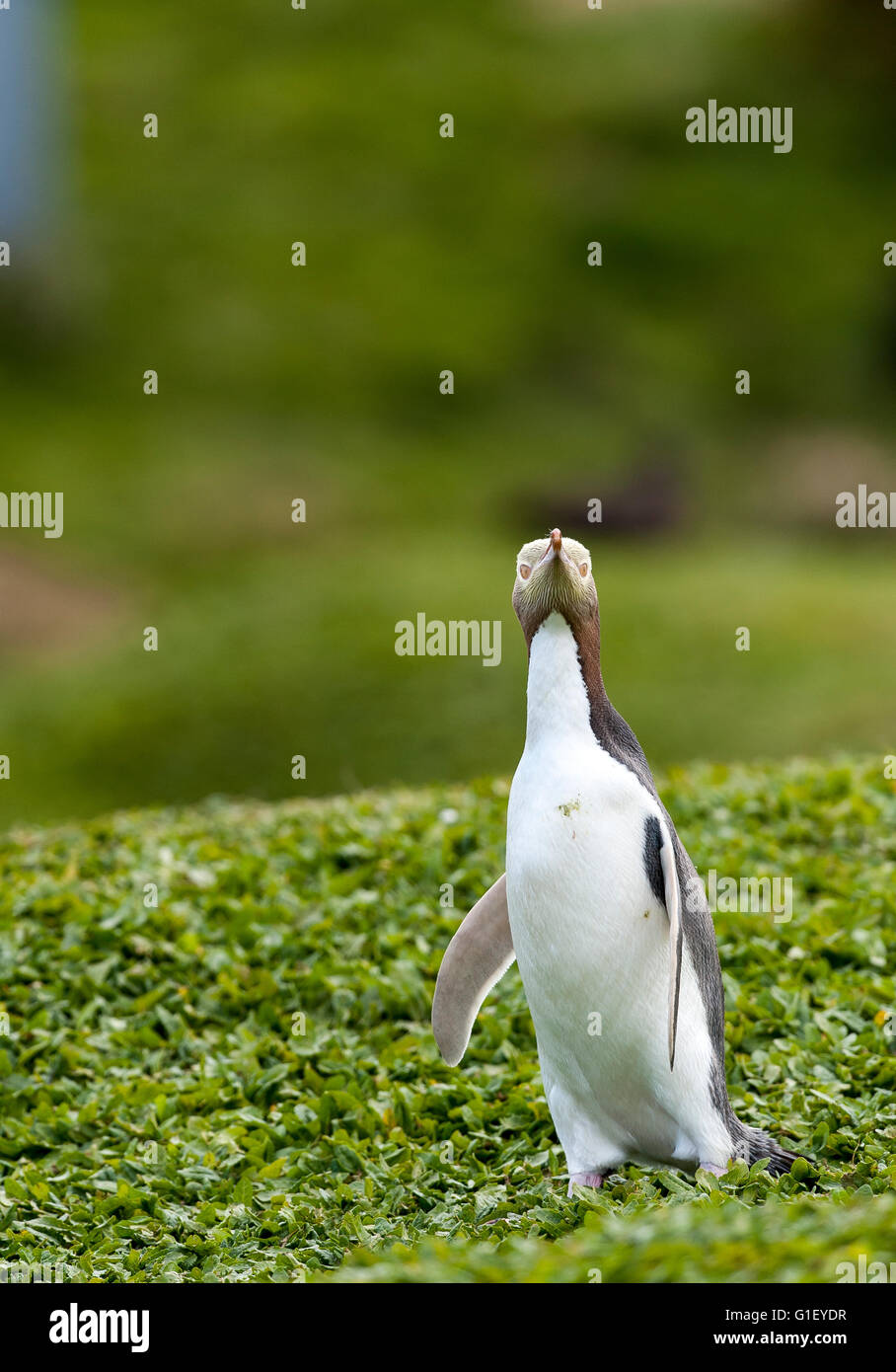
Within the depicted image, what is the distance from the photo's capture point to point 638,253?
25062 millimetres

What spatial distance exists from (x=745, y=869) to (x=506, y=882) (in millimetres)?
2498

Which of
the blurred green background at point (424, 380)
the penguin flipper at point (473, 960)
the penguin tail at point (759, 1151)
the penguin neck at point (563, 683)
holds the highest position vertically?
the blurred green background at point (424, 380)

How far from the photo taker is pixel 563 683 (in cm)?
390

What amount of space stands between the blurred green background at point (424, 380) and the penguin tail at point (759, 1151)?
859 cm

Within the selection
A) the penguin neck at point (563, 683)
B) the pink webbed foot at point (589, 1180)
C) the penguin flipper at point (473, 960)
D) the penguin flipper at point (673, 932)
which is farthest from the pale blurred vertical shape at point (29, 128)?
the pink webbed foot at point (589, 1180)

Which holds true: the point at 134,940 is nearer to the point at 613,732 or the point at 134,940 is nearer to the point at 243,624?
the point at 613,732

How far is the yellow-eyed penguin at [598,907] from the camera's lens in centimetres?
385

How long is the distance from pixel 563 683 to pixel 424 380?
19.4 meters

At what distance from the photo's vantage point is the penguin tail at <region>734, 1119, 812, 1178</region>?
4086 millimetres

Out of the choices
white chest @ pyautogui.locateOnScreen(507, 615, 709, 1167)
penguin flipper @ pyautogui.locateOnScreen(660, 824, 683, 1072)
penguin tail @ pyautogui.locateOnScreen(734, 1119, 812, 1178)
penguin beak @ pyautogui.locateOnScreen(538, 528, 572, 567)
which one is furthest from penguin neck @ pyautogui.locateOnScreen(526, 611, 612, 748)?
penguin tail @ pyautogui.locateOnScreen(734, 1119, 812, 1178)

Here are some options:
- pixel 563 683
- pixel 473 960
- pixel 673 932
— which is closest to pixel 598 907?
pixel 673 932

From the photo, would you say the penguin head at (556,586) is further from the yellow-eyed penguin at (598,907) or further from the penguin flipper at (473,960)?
the penguin flipper at (473,960)

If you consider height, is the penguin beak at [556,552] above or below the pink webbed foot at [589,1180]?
above

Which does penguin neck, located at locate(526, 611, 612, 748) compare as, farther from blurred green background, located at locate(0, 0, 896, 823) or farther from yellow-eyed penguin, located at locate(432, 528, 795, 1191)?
blurred green background, located at locate(0, 0, 896, 823)
